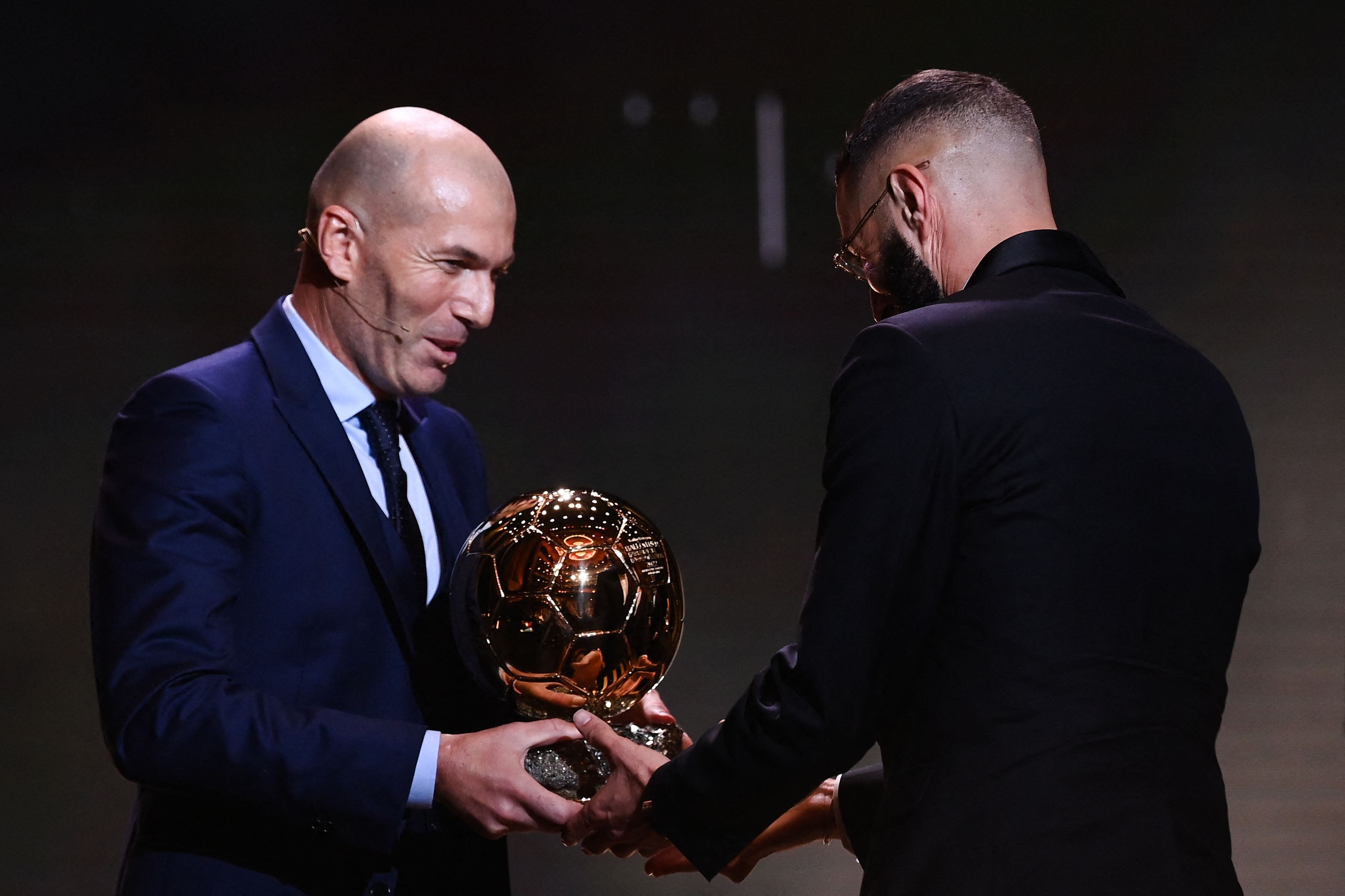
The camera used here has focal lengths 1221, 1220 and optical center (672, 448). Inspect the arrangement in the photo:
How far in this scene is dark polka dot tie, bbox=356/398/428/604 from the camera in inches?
64.1

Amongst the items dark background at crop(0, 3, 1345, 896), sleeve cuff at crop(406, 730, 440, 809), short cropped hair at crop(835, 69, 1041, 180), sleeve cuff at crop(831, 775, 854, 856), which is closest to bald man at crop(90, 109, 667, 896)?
sleeve cuff at crop(406, 730, 440, 809)

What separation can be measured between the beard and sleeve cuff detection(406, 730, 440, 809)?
31.4 inches

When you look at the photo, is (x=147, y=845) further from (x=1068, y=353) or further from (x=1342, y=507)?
(x=1342, y=507)

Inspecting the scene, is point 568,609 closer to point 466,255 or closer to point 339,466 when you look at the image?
point 339,466

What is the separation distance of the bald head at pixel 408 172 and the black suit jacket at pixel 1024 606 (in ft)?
1.99

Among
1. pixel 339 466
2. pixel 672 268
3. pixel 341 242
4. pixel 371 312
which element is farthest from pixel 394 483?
pixel 672 268

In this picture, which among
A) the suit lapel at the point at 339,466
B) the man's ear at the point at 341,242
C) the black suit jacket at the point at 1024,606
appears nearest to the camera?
the black suit jacket at the point at 1024,606

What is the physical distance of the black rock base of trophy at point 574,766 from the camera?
1.48m

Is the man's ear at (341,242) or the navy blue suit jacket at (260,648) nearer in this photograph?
the navy blue suit jacket at (260,648)

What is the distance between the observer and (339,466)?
1552mm

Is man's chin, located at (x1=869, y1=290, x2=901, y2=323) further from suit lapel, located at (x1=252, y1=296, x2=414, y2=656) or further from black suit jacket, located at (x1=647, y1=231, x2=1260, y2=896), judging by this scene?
suit lapel, located at (x1=252, y1=296, x2=414, y2=656)

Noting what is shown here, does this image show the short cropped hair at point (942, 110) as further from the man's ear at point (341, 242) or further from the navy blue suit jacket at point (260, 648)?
the navy blue suit jacket at point (260, 648)

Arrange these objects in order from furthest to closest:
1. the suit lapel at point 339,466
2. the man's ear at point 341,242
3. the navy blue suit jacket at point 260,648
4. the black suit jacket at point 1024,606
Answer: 1. the man's ear at point 341,242
2. the suit lapel at point 339,466
3. the navy blue suit jacket at point 260,648
4. the black suit jacket at point 1024,606

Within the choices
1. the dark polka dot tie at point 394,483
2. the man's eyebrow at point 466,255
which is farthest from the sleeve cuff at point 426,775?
the man's eyebrow at point 466,255
